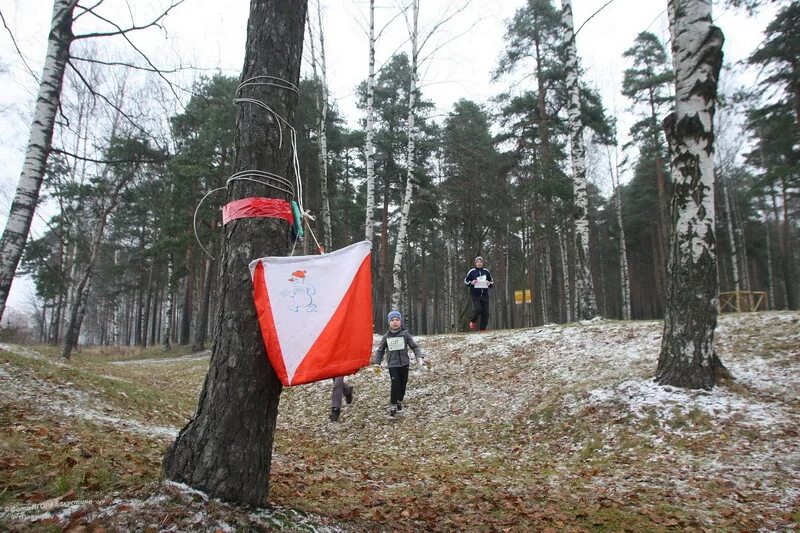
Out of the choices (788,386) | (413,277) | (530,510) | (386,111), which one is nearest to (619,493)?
(530,510)

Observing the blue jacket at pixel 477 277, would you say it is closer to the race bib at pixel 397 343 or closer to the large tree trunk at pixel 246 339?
the race bib at pixel 397 343

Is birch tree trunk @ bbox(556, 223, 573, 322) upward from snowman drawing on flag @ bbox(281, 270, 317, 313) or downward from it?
upward

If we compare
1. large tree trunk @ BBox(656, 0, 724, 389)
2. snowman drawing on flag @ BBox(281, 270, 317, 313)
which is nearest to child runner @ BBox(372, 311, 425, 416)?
large tree trunk @ BBox(656, 0, 724, 389)

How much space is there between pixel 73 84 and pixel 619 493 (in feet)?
64.1

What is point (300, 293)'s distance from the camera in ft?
9.92

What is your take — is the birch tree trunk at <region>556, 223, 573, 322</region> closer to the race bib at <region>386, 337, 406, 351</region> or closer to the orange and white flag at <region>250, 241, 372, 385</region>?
the race bib at <region>386, 337, 406, 351</region>

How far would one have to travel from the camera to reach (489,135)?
76.2 feet

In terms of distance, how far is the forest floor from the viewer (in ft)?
9.84

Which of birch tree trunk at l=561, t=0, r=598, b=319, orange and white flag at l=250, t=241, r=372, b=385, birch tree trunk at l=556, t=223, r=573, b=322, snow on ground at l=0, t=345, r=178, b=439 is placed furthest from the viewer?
birch tree trunk at l=556, t=223, r=573, b=322

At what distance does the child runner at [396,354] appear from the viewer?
331 inches

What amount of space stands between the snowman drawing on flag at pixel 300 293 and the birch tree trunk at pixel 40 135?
632 cm

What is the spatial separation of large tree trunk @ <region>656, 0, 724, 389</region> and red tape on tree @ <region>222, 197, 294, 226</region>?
6.31 metres

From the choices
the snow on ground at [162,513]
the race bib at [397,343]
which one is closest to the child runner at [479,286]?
the race bib at [397,343]

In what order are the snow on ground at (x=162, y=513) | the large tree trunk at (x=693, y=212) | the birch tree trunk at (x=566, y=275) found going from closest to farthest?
1. the snow on ground at (x=162, y=513)
2. the large tree trunk at (x=693, y=212)
3. the birch tree trunk at (x=566, y=275)
